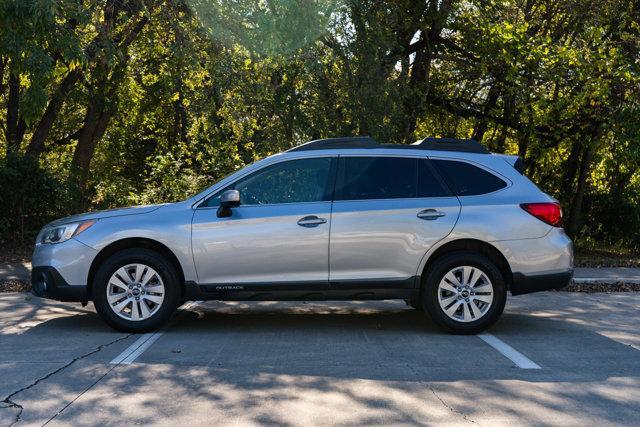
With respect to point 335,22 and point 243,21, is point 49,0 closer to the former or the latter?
point 243,21

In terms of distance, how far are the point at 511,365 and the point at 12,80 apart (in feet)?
50.6

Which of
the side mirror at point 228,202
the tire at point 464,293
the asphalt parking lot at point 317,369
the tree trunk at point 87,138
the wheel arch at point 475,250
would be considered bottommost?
the asphalt parking lot at point 317,369

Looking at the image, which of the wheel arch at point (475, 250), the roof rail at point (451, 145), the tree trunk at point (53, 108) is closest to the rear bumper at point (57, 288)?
the wheel arch at point (475, 250)

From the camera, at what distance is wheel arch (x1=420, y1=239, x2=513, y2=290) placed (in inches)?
309

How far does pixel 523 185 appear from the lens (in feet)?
26.2

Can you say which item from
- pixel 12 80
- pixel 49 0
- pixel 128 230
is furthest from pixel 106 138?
pixel 128 230

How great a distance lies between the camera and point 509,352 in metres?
7.07

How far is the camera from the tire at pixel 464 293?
305 inches

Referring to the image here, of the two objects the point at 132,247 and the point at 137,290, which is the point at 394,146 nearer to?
the point at 132,247

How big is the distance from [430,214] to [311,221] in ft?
3.78

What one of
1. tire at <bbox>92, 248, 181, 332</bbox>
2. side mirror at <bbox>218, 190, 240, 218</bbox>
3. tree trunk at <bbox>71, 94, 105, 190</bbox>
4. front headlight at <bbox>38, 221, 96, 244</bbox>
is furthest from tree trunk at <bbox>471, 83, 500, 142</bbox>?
front headlight at <bbox>38, 221, 96, 244</bbox>

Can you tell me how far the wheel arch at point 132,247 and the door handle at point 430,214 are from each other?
2.38 meters

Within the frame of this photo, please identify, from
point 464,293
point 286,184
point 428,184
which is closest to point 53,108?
point 286,184

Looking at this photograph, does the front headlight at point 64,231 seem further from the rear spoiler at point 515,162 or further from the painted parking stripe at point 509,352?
the rear spoiler at point 515,162
